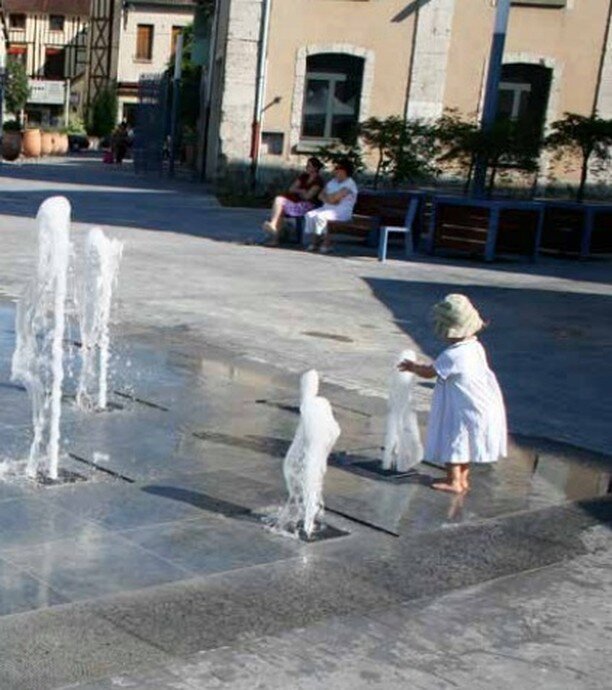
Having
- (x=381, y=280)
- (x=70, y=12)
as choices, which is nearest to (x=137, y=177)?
(x=381, y=280)

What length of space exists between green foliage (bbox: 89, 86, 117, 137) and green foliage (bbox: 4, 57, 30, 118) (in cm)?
407

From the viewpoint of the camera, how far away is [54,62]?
269 ft

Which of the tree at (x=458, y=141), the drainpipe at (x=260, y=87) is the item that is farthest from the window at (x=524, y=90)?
the tree at (x=458, y=141)

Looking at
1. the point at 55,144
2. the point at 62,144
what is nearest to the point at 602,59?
the point at 55,144

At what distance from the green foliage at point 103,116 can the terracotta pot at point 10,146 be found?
27.0 m

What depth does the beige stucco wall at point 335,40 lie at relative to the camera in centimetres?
2884

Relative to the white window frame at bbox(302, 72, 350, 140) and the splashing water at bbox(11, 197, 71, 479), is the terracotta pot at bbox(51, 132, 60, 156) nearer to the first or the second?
the white window frame at bbox(302, 72, 350, 140)

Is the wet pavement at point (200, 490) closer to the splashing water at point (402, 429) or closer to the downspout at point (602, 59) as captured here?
the splashing water at point (402, 429)

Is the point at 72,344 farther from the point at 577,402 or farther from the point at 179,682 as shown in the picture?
the point at 179,682

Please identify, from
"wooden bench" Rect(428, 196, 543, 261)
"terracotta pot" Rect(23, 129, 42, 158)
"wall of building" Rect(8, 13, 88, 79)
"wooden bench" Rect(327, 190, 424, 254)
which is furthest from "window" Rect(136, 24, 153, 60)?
"wooden bench" Rect(428, 196, 543, 261)

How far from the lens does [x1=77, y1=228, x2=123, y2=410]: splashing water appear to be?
25.3 ft

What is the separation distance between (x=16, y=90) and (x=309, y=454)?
62.9 m

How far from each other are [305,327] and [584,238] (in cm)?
979

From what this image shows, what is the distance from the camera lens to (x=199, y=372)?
8.59 meters
